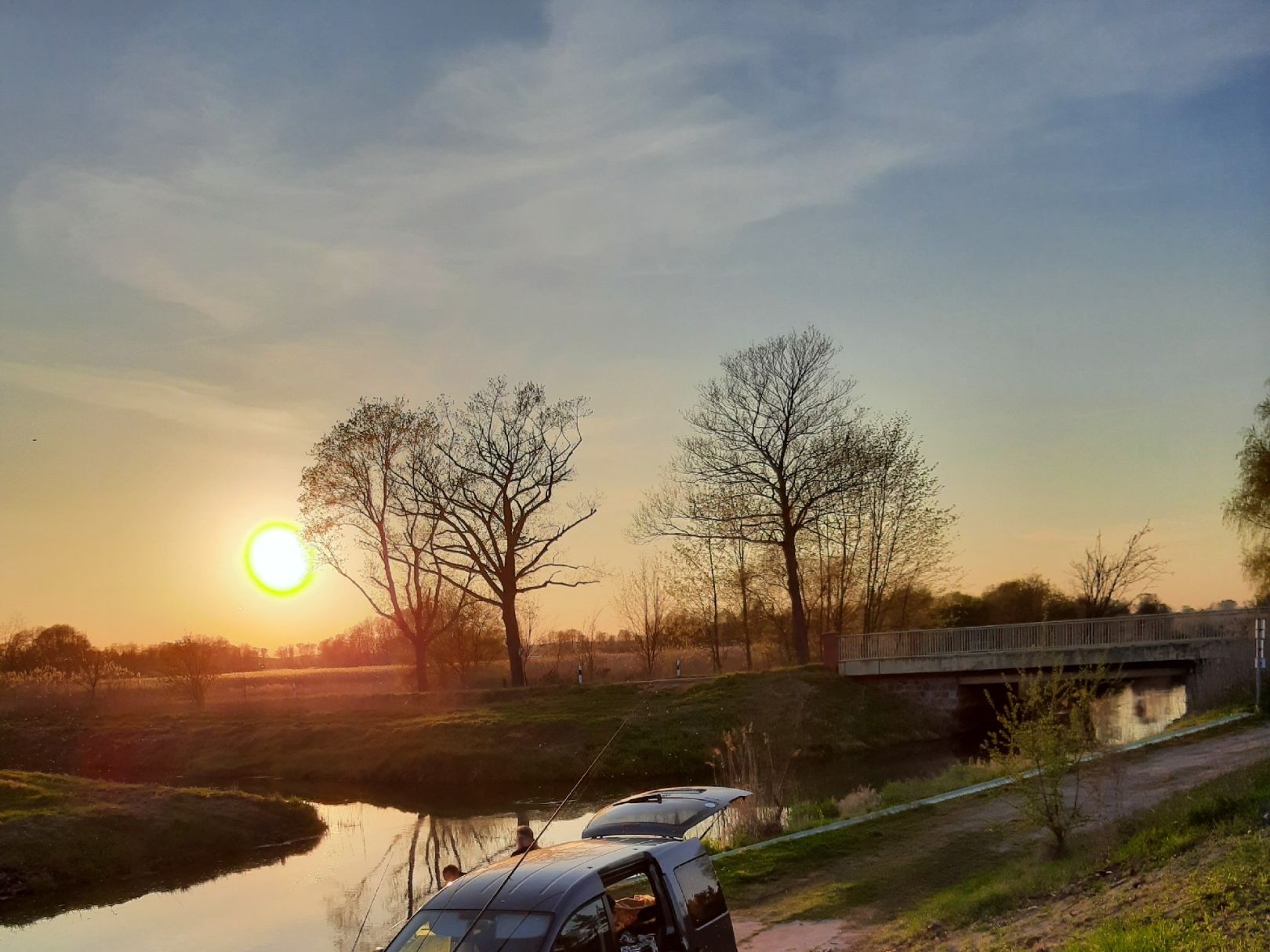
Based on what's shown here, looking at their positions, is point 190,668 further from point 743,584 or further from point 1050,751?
point 1050,751

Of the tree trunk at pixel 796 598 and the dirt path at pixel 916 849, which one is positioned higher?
the tree trunk at pixel 796 598

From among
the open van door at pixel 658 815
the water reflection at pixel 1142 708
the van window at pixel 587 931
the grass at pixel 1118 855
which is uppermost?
the open van door at pixel 658 815

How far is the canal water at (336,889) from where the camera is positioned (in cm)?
1788

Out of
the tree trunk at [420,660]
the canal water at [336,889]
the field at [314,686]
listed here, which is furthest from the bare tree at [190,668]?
the canal water at [336,889]

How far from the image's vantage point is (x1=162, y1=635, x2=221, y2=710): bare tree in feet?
182

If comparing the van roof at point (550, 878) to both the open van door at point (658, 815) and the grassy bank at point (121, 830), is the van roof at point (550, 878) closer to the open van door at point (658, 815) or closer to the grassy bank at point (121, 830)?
the open van door at point (658, 815)

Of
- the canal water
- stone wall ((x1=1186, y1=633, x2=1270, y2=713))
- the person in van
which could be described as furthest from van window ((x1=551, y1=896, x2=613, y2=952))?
stone wall ((x1=1186, y1=633, x2=1270, y2=713))

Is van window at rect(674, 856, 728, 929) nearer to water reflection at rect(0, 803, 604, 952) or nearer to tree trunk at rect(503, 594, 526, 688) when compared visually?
water reflection at rect(0, 803, 604, 952)

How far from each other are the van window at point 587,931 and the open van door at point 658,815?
1970 mm

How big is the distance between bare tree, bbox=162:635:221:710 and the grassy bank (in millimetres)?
27244

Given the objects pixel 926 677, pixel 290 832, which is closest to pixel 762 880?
pixel 290 832

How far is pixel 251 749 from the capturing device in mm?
42969

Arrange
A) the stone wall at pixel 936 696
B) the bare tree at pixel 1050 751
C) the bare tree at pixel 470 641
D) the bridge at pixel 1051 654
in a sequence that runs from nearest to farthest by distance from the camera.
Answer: the bare tree at pixel 1050 751 → the bridge at pixel 1051 654 → the stone wall at pixel 936 696 → the bare tree at pixel 470 641

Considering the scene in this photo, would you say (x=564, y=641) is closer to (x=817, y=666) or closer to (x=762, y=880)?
(x=817, y=666)
